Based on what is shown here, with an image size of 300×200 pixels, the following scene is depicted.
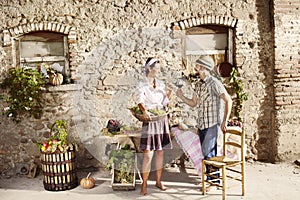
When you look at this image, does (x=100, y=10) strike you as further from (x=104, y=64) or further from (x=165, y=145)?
(x=165, y=145)

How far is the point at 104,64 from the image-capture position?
6.40 metres

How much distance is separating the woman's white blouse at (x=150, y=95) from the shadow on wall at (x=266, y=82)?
2132mm

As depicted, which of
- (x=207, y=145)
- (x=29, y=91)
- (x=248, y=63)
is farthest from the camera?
(x=248, y=63)

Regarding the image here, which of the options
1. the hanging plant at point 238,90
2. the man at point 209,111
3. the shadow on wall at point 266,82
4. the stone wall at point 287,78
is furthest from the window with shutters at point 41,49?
the stone wall at point 287,78

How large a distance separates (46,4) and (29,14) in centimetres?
31

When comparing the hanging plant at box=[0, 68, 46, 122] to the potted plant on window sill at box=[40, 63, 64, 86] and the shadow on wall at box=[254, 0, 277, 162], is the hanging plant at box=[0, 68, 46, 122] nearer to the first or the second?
the potted plant on window sill at box=[40, 63, 64, 86]

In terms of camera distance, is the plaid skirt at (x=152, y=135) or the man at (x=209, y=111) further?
the man at (x=209, y=111)

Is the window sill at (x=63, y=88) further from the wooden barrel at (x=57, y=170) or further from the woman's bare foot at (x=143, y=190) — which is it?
the woman's bare foot at (x=143, y=190)

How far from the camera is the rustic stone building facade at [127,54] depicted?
6289 mm

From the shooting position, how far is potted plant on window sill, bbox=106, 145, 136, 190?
5.44m

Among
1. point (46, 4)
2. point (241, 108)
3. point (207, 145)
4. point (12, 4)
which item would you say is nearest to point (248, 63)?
point (241, 108)

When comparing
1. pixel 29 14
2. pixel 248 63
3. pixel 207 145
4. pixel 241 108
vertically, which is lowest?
pixel 207 145

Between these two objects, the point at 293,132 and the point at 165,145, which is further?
the point at 293,132

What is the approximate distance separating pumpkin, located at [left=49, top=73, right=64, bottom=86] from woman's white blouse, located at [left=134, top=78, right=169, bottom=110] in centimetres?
A: 160
